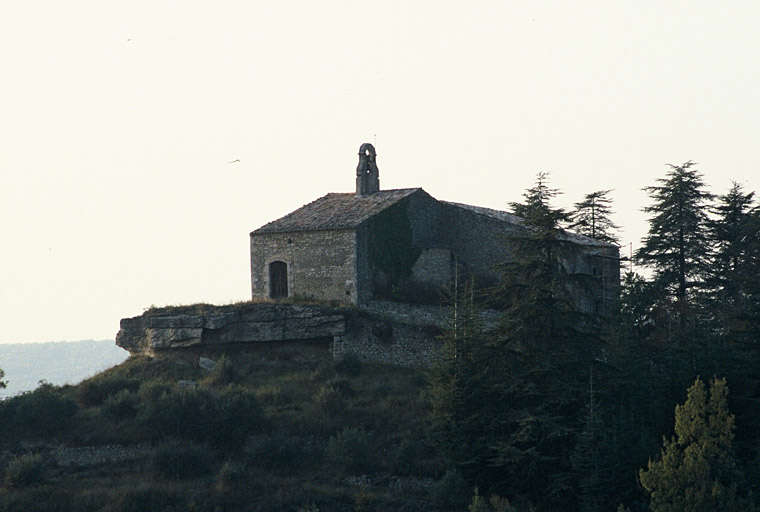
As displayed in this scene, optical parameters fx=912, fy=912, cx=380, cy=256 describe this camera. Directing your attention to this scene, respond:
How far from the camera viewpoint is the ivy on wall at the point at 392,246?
4253cm

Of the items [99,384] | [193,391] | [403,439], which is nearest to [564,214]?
[403,439]

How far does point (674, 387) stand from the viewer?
3134 cm

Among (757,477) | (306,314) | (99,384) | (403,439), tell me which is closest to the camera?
(757,477)

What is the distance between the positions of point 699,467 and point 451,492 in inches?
299

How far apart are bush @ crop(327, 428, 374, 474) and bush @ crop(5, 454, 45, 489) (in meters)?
9.60

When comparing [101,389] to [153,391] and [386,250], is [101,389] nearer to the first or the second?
[153,391]

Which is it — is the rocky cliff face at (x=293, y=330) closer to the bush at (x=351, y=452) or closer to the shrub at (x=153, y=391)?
the shrub at (x=153, y=391)

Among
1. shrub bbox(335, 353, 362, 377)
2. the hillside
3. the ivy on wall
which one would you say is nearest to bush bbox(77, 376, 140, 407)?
the hillside

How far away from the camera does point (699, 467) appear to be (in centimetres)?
2534

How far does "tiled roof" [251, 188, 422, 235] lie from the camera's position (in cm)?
4266

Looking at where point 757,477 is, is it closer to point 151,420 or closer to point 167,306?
point 151,420

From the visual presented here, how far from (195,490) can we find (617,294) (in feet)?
65.4

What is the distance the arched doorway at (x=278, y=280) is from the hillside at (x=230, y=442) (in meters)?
5.34

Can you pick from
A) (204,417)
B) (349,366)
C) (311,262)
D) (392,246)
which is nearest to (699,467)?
(349,366)
